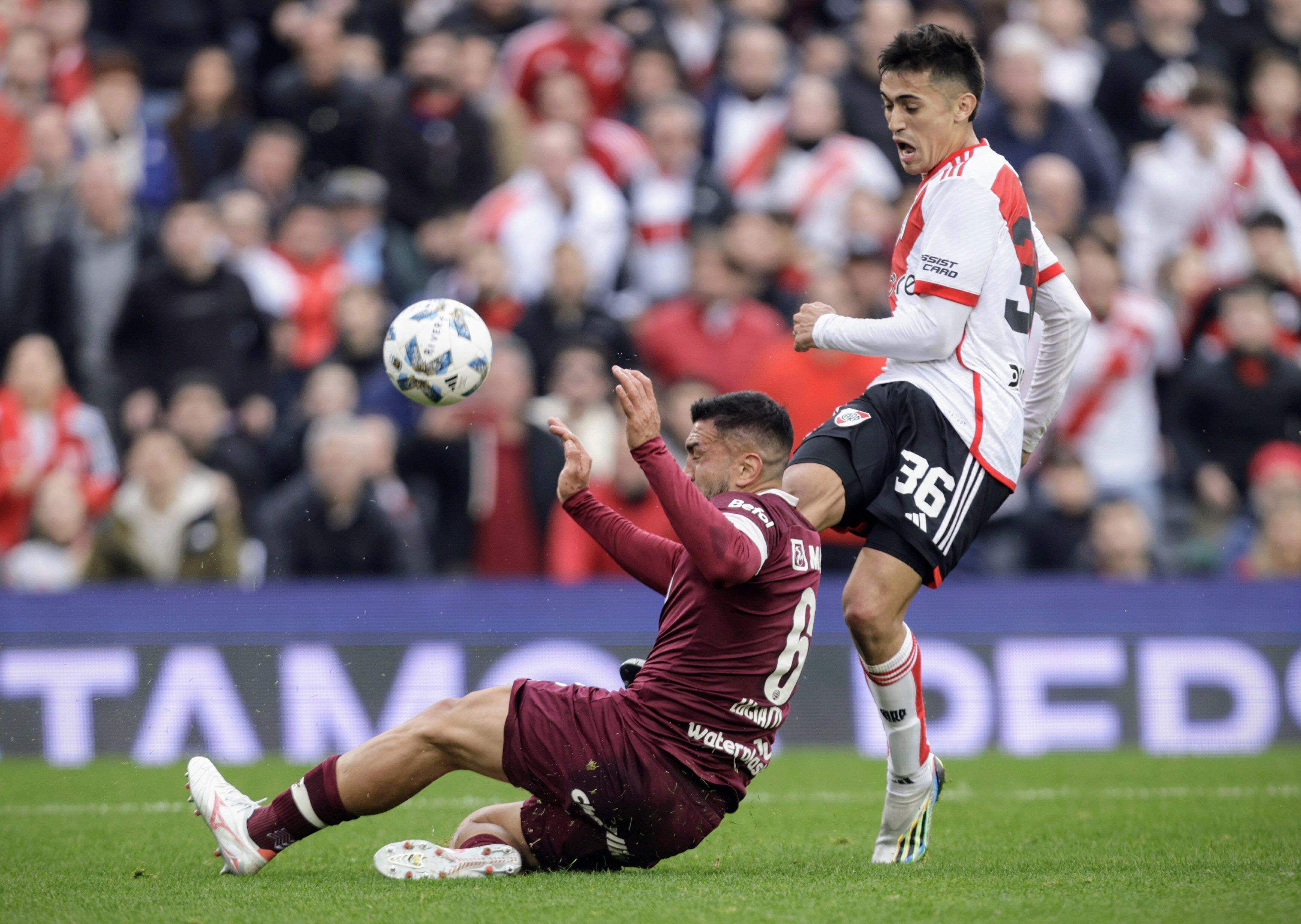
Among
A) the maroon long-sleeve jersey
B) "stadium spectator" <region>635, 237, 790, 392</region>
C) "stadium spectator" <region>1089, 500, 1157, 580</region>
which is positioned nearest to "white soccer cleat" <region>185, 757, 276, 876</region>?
the maroon long-sleeve jersey

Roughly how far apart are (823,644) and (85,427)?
5.18m

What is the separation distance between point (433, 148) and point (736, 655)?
8.39 m

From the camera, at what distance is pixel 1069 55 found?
43.5ft

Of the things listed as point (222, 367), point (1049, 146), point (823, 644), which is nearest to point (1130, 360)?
point (1049, 146)

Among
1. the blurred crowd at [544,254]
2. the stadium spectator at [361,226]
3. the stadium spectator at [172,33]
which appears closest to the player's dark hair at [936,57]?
the blurred crowd at [544,254]

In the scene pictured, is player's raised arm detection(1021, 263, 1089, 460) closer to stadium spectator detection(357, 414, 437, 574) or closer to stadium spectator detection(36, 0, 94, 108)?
stadium spectator detection(357, 414, 437, 574)

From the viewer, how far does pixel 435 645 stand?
9.41 meters

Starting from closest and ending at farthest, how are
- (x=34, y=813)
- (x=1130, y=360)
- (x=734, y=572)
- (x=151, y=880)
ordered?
(x=734, y=572), (x=151, y=880), (x=34, y=813), (x=1130, y=360)

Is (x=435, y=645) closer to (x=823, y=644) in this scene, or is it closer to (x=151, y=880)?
(x=823, y=644)

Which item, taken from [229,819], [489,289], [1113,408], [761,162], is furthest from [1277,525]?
[229,819]

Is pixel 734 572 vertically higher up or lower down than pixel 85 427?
higher up

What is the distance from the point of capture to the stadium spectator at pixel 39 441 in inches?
422

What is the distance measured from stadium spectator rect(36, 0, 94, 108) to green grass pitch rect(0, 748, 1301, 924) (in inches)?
258

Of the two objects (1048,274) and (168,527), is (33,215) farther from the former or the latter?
(1048,274)
